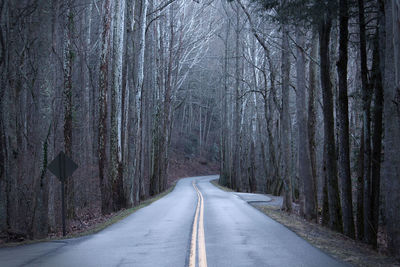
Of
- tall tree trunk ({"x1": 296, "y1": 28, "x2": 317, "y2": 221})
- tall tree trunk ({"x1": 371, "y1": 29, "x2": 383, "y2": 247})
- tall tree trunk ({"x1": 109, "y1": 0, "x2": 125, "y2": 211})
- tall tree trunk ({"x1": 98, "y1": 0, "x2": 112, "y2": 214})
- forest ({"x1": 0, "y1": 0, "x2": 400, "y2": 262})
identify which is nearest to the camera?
forest ({"x1": 0, "y1": 0, "x2": 400, "y2": 262})

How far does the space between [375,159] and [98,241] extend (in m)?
8.64

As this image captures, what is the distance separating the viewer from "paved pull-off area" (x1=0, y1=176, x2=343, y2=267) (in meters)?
7.70

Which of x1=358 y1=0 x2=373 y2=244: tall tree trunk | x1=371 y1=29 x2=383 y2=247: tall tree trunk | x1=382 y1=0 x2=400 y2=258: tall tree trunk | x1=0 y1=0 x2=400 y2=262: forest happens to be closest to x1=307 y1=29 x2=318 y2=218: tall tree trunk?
x1=0 y1=0 x2=400 y2=262: forest

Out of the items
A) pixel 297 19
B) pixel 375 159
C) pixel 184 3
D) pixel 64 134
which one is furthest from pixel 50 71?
pixel 184 3

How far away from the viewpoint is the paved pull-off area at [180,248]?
7.70 m

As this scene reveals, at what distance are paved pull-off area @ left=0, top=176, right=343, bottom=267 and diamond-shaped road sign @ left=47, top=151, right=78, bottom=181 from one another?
6.69 ft

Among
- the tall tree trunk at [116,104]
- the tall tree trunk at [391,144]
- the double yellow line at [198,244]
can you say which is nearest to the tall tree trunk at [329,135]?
the tall tree trunk at [391,144]

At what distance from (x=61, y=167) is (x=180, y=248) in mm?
5229

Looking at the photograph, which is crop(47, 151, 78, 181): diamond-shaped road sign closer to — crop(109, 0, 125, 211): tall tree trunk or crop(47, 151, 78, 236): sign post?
crop(47, 151, 78, 236): sign post

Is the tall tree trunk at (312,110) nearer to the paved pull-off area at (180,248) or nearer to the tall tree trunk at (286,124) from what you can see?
the tall tree trunk at (286,124)

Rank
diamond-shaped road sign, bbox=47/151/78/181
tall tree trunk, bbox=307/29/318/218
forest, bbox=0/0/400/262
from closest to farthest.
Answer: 1. diamond-shaped road sign, bbox=47/151/78/181
2. forest, bbox=0/0/400/262
3. tall tree trunk, bbox=307/29/318/218

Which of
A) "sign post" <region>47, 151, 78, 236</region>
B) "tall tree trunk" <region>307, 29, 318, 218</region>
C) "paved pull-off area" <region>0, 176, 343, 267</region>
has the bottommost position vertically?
"paved pull-off area" <region>0, 176, 343, 267</region>

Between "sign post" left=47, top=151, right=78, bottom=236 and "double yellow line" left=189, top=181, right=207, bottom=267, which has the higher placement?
"sign post" left=47, top=151, right=78, bottom=236

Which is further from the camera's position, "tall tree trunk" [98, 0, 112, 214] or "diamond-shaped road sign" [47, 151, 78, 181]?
"tall tree trunk" [98, 0, 112, 214]
